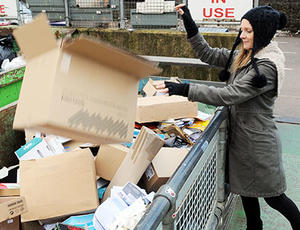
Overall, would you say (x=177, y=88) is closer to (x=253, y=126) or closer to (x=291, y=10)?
(x=253, y=126)

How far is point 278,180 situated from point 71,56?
1811 mm

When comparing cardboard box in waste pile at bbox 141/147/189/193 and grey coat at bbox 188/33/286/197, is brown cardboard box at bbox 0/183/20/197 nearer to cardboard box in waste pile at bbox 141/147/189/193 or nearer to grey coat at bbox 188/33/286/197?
cardboard box in waste pile at bbox 141/147/189/193

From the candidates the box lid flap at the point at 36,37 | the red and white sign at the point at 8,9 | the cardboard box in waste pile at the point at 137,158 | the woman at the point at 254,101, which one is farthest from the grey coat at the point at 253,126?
the red and white sign at the point at 8,9

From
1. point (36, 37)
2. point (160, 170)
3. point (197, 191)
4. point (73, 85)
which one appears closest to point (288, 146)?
point (160, 170)

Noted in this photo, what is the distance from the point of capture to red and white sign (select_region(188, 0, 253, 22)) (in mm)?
5562

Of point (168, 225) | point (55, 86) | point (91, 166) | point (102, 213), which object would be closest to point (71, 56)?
point (55, 86)

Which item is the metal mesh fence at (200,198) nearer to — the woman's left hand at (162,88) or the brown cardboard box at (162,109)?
the woman's left hand at (162,88)

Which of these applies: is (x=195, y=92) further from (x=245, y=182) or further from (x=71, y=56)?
(x=71, y=56)

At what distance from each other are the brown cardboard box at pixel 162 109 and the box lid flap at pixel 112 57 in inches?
73.7

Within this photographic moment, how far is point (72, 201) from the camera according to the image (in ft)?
7.82

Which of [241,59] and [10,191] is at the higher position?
[241,59]

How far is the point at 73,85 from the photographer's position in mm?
1274

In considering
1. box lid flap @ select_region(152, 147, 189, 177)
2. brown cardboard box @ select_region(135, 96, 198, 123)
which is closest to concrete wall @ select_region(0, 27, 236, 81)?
brown cardboard box @ select_region(135, 96, 198, 123)

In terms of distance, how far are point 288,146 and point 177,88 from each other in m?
2.91
